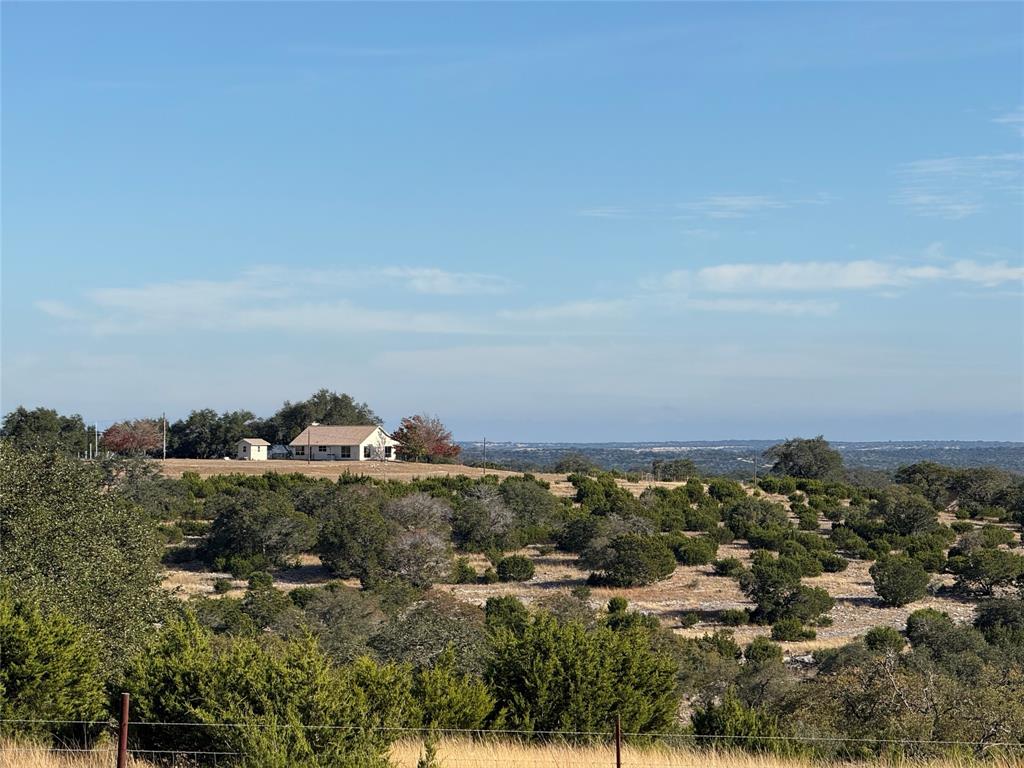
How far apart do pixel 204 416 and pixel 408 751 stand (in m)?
79.9

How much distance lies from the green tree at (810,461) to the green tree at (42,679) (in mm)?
70646

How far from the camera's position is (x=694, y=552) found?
45.8 meters

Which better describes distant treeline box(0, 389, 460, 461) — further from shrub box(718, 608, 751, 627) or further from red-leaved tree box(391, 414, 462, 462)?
shrub box(718, 608, 751, 627)

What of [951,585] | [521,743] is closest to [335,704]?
[521,743]

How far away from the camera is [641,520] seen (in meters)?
50.3

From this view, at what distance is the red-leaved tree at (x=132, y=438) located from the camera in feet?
258

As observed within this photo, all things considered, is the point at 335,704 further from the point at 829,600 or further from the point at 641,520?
the point at 641,520

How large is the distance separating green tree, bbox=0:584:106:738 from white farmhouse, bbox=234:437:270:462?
226ft

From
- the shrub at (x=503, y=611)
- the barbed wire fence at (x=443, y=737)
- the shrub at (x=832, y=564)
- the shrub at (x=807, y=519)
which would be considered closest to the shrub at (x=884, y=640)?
the shrub at (x=503, y=611)

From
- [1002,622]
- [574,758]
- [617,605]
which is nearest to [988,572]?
[1002,622]

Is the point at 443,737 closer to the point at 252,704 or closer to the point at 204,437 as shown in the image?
the point at 252,704

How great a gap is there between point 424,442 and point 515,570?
4093 centimetres

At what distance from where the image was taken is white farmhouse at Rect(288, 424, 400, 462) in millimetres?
80188

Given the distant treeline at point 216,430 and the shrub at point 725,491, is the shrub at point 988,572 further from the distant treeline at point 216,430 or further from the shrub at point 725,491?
the distant treeline at point 216,430
